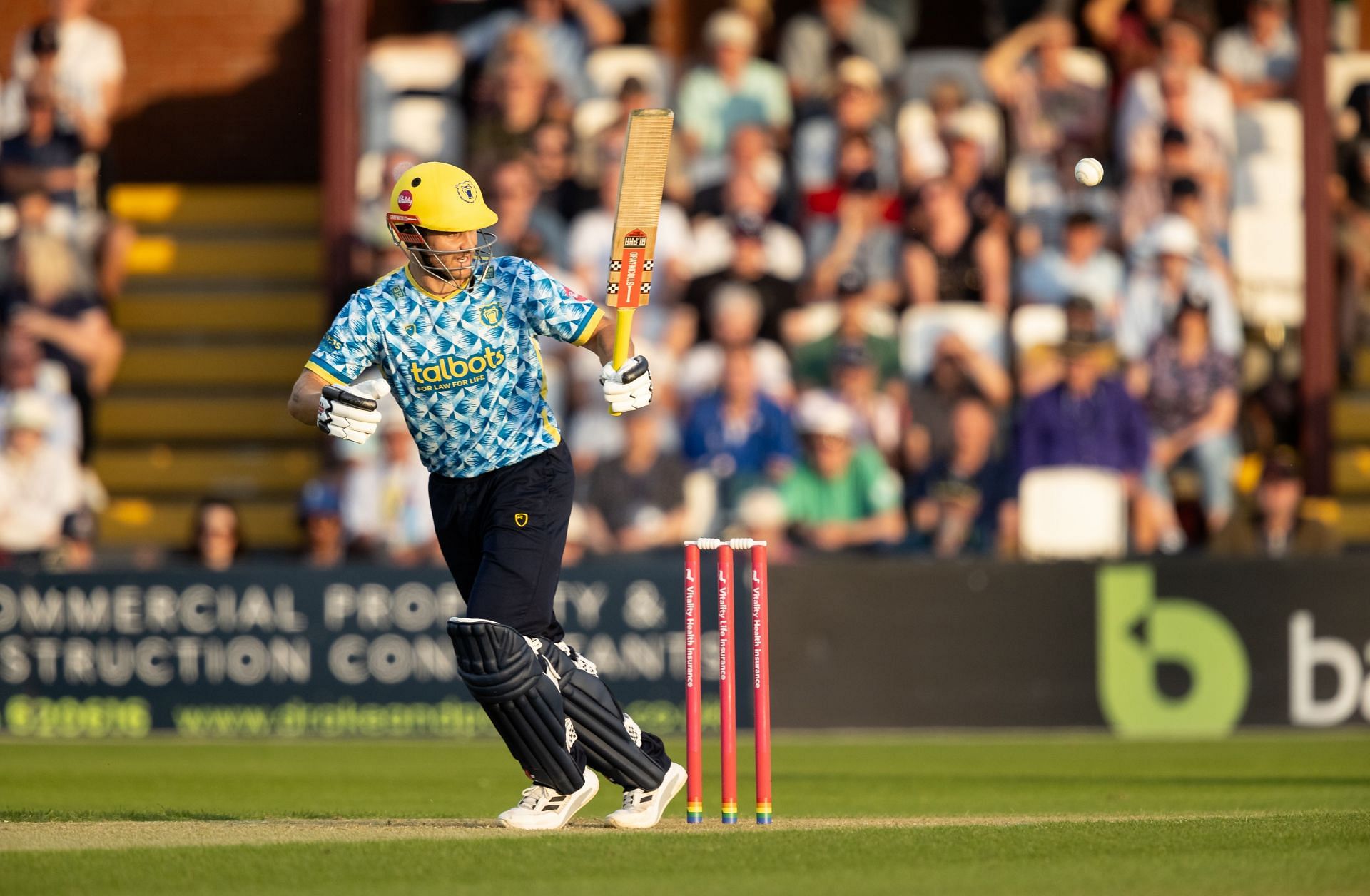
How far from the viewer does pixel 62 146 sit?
14.2m

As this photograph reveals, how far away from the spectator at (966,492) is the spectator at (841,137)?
1.99 metres

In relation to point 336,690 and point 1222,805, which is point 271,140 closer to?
point 336,690

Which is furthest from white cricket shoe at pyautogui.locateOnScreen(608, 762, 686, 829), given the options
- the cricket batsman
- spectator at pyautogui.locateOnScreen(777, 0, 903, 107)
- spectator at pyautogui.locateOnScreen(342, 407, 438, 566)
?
spectator at pyautogui.locateOnScreen(777, 0, 903, 107)

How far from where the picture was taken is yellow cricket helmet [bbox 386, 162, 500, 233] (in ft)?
20.4

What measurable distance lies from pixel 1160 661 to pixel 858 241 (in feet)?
11.3

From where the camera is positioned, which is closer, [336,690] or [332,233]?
[336,690]

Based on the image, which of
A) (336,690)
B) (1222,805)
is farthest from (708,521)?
(1222,805)

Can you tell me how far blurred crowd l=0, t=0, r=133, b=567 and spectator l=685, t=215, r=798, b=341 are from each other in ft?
13.0

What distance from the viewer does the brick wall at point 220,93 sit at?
16250mm

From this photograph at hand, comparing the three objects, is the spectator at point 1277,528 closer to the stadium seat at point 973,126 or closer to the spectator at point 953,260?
the spectator at point 953,260

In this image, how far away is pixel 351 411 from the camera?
233 inches

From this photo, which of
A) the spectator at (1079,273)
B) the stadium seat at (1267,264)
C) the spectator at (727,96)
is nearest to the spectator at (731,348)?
the spectator at (727,96)

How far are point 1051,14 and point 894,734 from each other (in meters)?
5.75

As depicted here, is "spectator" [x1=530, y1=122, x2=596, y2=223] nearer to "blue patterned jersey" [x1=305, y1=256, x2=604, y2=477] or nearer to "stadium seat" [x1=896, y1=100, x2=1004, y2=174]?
"stadium seat" [x1=896, y1=100, x2=1004, y2=174]
